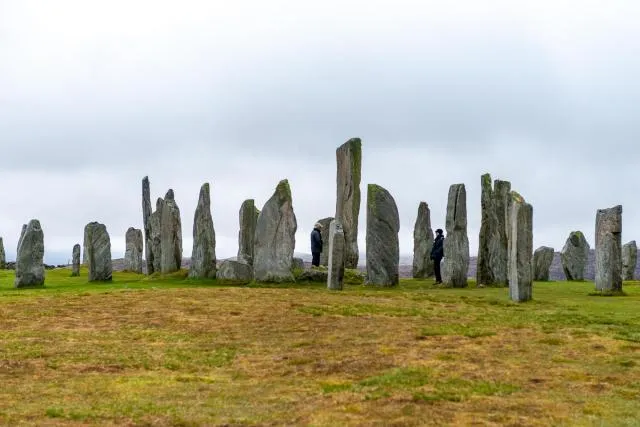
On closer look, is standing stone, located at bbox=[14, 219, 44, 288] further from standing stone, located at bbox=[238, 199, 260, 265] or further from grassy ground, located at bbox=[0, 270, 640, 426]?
standing stone, located at bbox=[238, 199, 260, 265]

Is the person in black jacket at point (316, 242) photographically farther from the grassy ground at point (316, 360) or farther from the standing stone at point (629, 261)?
the standing stone at point (629, 261)

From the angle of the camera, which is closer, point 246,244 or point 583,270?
point 246,244

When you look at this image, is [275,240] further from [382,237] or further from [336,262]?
[382,237]

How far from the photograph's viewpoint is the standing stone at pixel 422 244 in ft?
144

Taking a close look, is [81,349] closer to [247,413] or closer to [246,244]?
[247,413]

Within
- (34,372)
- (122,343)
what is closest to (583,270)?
(122,343)

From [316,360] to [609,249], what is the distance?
16.3 meters

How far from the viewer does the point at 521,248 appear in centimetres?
2470

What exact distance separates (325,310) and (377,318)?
2.05 meters

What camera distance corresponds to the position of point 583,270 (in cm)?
4316

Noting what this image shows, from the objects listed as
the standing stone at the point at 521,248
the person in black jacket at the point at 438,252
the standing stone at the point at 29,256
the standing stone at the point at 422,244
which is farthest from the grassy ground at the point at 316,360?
the standing stone at the point at 422,244

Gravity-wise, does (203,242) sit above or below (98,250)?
above

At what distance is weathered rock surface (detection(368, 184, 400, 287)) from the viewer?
1232 inches

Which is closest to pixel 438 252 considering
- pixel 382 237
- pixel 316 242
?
pixel 382 237
